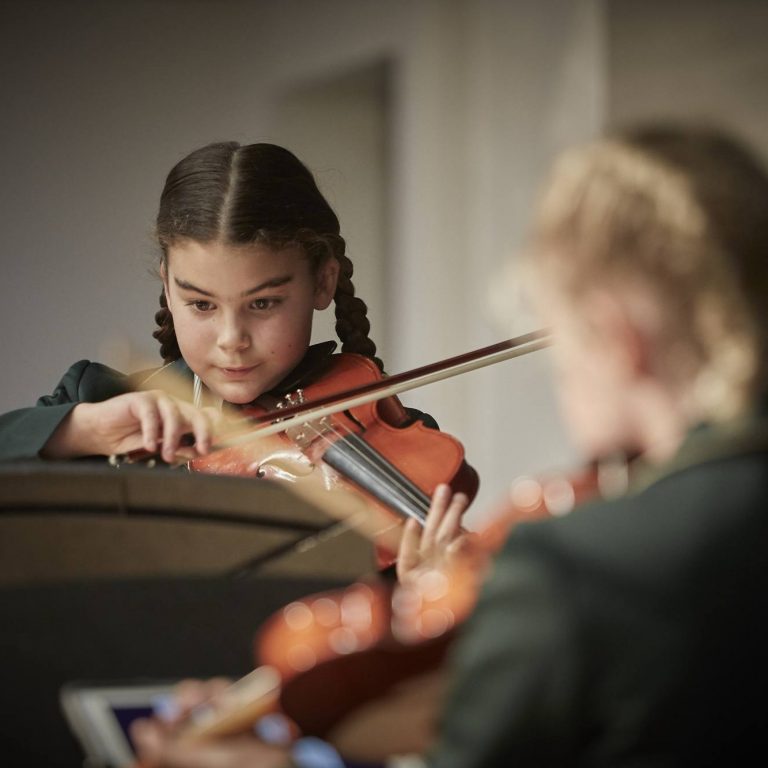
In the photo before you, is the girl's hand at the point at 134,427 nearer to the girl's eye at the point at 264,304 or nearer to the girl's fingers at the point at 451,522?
the girl's eye at the point at 264,304

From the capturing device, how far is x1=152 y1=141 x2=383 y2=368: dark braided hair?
133 cm

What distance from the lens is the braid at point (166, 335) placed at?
139cm

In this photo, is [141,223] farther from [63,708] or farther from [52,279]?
[52,279]

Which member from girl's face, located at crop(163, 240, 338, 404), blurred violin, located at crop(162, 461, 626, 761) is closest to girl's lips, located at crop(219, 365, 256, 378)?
girl's face, located at crop(163, 240, 338, 404)

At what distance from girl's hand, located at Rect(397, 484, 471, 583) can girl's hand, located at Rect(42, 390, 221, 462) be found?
0.21m

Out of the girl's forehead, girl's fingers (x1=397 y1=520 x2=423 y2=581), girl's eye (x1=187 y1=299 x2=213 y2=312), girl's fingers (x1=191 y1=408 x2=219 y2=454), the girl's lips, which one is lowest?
girl's fingers (x1=397 y1=520 x2=423 y2=581)

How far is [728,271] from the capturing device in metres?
0.65

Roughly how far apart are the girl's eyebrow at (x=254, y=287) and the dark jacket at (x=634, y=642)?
737 mm

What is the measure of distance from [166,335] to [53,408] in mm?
156

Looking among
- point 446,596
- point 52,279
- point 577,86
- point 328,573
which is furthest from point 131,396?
point 577,86

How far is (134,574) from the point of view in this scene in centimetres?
106

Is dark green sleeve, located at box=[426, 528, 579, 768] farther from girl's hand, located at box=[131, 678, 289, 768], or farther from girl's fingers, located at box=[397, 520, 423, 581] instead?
girl's fingers, located at box=[397, 520, 423, 581]

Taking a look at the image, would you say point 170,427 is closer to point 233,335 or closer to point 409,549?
point 233,335

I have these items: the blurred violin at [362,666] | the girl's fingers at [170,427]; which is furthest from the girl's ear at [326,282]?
the blurred violin at [362,666]
